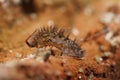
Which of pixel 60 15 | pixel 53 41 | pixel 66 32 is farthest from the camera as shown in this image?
pixel 60 15

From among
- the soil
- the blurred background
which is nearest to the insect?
the soil

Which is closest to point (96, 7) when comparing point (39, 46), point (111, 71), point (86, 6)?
point (86, 6)

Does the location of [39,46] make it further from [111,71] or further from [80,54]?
[111,71]

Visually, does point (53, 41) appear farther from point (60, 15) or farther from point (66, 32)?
point (60, 15)

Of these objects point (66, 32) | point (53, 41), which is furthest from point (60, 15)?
point (53, 41)

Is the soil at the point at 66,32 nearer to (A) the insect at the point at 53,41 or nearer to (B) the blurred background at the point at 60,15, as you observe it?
(B) the blurred background at the point at 60,15
